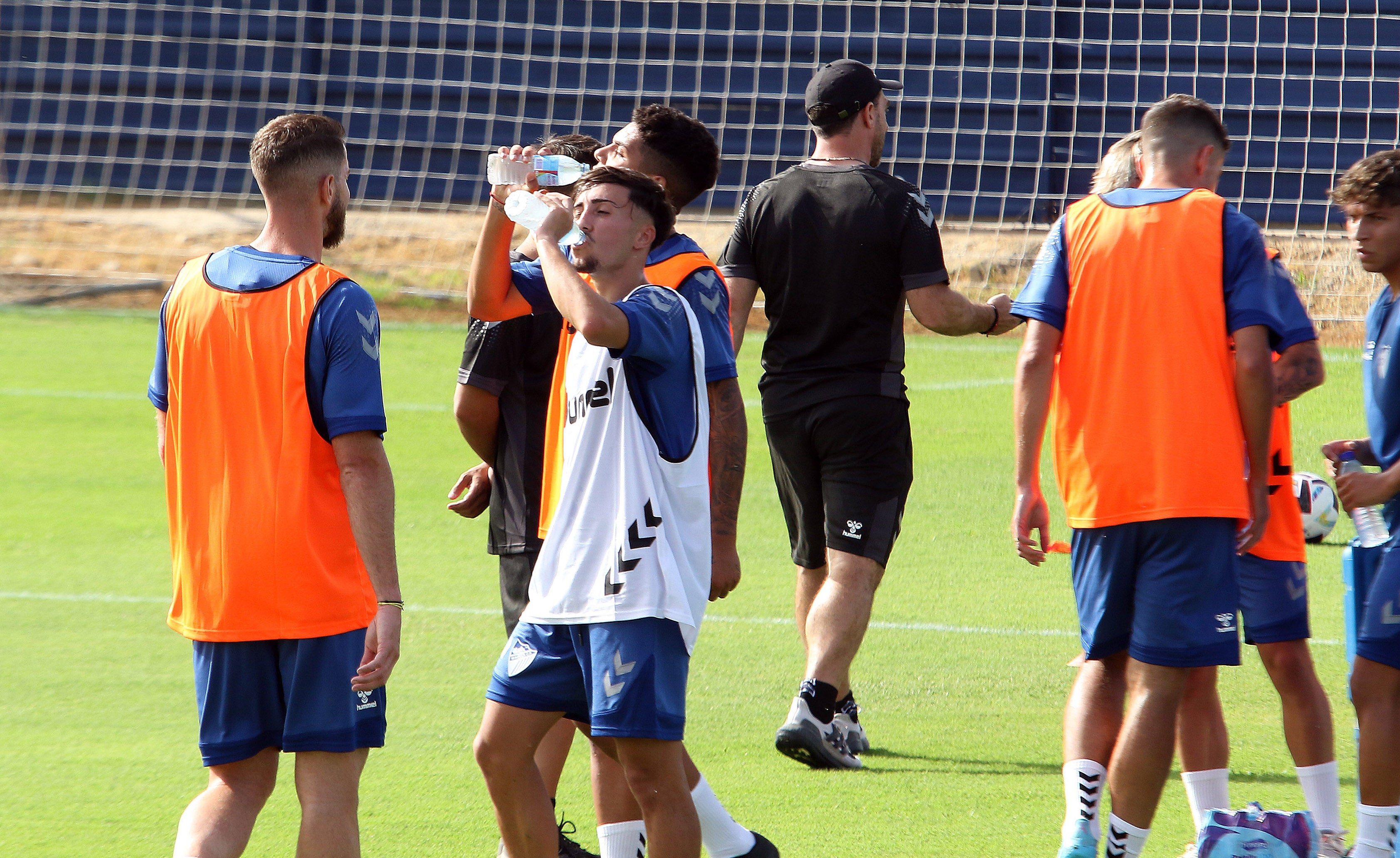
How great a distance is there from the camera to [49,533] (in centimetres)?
839

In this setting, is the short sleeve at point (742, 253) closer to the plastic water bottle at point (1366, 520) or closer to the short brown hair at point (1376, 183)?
the short brown hair at point (1376, 183)

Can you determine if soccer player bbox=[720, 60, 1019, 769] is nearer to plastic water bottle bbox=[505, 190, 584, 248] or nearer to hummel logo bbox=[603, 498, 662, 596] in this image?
plastic water bottle bbox=[505, 190, 584, 248]

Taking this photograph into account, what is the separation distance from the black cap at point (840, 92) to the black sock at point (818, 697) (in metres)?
1.92

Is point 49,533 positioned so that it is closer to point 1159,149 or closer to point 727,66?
point 1159,149

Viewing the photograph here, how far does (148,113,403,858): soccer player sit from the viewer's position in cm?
324

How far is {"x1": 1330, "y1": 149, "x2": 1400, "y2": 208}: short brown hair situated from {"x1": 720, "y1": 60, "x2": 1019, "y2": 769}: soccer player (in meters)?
1.36

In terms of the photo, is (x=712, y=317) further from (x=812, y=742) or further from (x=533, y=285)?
(x=812, y=742)

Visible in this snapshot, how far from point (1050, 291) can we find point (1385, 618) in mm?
1152

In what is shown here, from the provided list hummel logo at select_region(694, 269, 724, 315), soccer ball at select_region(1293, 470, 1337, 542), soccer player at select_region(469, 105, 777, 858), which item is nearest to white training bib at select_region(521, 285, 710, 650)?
soccer player at select_region(469, 105, 777, 858)

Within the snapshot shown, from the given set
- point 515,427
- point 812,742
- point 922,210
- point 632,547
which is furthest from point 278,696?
point 922,210

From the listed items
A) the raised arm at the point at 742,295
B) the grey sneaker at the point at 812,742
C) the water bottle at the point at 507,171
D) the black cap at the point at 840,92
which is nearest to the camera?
the water bottle at the point at 507,171

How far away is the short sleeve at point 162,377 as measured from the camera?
3414 millimetres

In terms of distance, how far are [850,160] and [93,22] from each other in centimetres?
1655

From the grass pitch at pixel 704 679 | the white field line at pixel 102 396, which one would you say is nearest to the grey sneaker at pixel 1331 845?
the grass pitch at pixel 704 679
